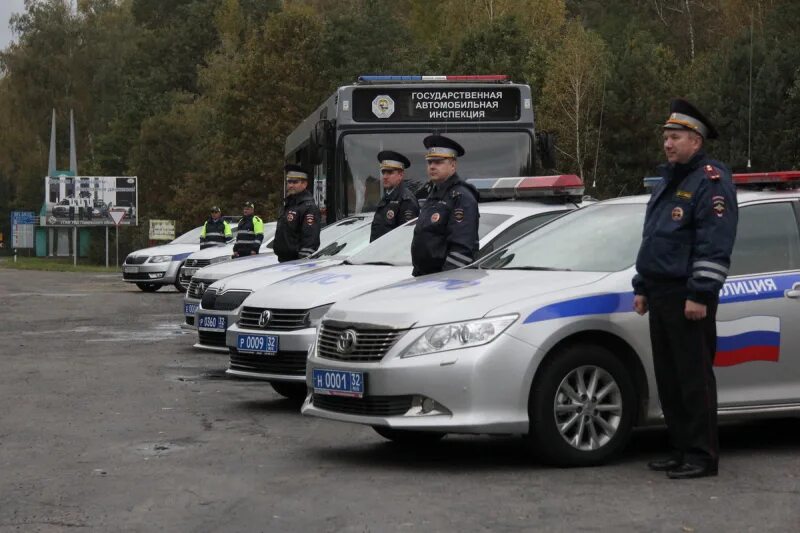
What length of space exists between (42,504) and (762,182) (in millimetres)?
4335

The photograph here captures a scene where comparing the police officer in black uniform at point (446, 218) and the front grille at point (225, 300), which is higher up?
the police officer in black uniform at point (446, 218)

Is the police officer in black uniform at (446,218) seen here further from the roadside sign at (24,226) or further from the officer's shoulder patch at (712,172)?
the roadside sign at (24,226)

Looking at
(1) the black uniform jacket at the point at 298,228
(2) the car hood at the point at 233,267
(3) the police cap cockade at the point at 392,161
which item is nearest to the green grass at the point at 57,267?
(2) the car hood at the point at 233,267

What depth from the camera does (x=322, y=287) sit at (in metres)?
10.8

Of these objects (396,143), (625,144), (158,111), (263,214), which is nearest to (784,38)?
(625,144)

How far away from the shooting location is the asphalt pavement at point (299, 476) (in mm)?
6520

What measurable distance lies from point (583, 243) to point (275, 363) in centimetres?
280

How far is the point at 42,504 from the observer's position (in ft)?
23.0

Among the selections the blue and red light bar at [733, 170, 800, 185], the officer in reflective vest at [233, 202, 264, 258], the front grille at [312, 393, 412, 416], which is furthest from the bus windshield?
the front grille at [312, 393, 412, 416]

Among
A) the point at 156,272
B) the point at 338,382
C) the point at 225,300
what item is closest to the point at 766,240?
the point at 338,382

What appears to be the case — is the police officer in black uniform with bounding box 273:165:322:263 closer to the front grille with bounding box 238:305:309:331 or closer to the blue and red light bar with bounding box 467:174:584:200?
the blue and red light bar with bounding box 467:174:584:200

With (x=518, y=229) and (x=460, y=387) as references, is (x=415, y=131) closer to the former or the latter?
(x=518, y=229)

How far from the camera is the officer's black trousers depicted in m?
7.55

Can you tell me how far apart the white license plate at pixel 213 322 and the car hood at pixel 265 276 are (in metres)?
0.25
